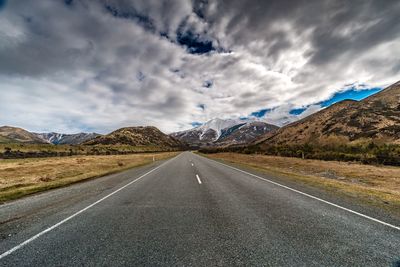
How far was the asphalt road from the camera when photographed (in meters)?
3.50

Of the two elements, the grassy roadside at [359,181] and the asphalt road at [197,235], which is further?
the grassy roadside at [359,181]

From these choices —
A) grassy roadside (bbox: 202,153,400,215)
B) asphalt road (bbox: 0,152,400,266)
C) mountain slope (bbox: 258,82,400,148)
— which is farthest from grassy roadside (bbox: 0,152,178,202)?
mountain slope (bbox: 258,82,400,148)

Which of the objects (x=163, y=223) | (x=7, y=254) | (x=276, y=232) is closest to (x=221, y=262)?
(x=276, y=232)

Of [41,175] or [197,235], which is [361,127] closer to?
[197,235]

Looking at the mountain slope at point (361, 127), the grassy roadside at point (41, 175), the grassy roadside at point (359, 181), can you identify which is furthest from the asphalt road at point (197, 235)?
the mountain slope at point (361, 127)

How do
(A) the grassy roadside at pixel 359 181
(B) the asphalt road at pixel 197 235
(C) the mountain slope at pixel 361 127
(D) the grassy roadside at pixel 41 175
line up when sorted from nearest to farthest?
(B) the asphalt road at pixel 197 235, (A) the grassy roadside at pixel 359 181, (D) the grassy roadside at pixel 41 175, (C) the mountain slope at pixel 361 127

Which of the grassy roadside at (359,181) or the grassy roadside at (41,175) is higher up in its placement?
the grassy roadside at (41,175)

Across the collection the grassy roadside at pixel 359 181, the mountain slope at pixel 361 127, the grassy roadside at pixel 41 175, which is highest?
the mountain slope at pixel 361 127

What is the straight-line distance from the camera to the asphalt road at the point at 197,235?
3496mm

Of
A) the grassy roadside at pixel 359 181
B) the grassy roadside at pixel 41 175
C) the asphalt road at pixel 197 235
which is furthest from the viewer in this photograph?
the grassy roadside at pixel 41 175

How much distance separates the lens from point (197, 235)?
14.7 ft

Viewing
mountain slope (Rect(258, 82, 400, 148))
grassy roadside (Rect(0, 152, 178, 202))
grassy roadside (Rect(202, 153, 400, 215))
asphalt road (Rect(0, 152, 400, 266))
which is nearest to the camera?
asphalt road (Rect(0, 152, 400, 266))

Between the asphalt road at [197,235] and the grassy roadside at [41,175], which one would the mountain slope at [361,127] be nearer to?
the asphalt road at [197,235]

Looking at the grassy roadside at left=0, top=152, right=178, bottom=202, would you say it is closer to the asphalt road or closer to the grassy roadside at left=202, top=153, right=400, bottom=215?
the asphalt road
